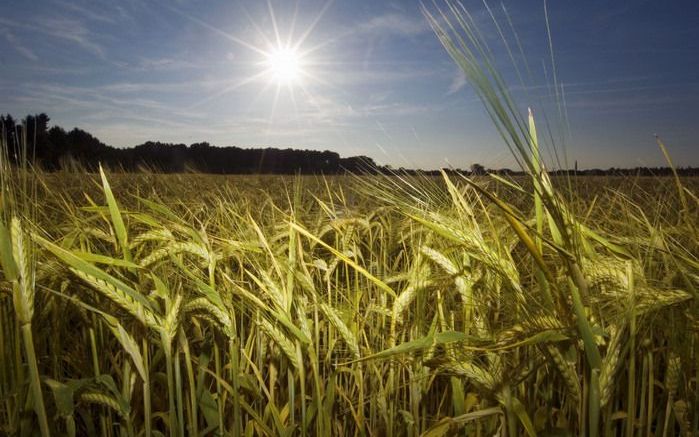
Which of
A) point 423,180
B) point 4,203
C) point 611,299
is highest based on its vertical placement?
point 423,180

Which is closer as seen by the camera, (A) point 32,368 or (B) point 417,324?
(A) point 32,368

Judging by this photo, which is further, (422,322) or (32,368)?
(422,322)

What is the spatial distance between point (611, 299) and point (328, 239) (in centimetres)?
229

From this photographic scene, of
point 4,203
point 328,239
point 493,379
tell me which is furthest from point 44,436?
point 328,239

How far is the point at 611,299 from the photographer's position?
0.90 m

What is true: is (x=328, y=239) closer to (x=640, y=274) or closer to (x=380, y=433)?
(x=380, y=433)

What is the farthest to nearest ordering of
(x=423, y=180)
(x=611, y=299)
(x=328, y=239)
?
(x=328, y=239) → (x=423, y=180) → (x=611, y=299)

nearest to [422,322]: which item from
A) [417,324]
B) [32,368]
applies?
[417,324]

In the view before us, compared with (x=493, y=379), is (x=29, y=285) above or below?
above

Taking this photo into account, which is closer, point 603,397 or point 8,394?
point 603,397

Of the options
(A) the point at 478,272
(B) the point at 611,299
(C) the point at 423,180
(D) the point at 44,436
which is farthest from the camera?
(C) the point at 423,180

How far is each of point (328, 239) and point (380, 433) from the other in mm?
1816

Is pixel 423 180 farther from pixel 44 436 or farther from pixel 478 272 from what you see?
pixel 44 436

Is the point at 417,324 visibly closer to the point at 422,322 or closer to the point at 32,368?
the point at 422,322
